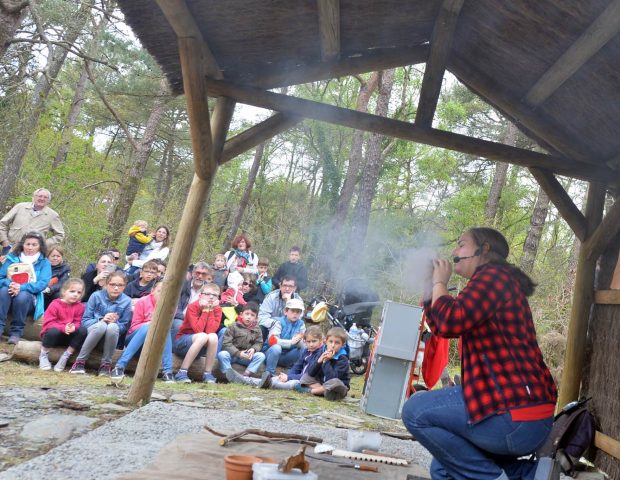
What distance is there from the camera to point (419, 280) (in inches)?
137

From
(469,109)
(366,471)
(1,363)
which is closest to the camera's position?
(366,471)

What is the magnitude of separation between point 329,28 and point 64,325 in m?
4.24

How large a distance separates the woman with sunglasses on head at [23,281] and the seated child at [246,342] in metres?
2.19

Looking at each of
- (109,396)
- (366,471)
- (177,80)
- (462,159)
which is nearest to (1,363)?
(109,396)

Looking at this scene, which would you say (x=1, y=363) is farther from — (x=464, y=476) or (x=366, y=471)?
(x=464, y=476)

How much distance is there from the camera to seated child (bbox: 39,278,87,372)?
6910 millimetres

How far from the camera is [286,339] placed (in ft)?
27.9

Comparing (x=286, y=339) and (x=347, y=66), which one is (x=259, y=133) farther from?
(x=286, y=339)

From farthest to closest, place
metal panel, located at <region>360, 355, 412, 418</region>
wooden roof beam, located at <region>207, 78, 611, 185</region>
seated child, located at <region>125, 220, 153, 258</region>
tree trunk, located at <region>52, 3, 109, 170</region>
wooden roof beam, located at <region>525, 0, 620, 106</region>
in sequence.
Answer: tree trunk, located at <region>52, 3, 109, 170</region>
seated child, located at <region>125, 220, 153, 258</region>
metal panel, located at <region>360, 355, 412, 418</region>
wooden roof beam, located at <region>207, 78, 611, 185</region>
wooden roof beam, located at <region>525, 0, 620, 106</region>

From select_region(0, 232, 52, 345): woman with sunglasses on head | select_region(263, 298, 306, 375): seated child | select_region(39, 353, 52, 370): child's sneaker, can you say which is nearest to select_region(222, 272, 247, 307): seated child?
select_region(263, 298, 306, 375): seated child

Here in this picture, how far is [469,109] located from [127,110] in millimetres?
11048

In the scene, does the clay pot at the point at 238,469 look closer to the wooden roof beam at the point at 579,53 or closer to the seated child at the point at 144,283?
the wooden roof beam at the point at 579,53

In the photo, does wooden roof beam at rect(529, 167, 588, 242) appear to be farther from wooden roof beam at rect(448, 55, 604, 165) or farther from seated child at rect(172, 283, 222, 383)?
seated child at rect(172, 283, 222, 383)

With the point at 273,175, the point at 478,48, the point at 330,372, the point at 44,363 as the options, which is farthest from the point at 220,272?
the point at 273,175
